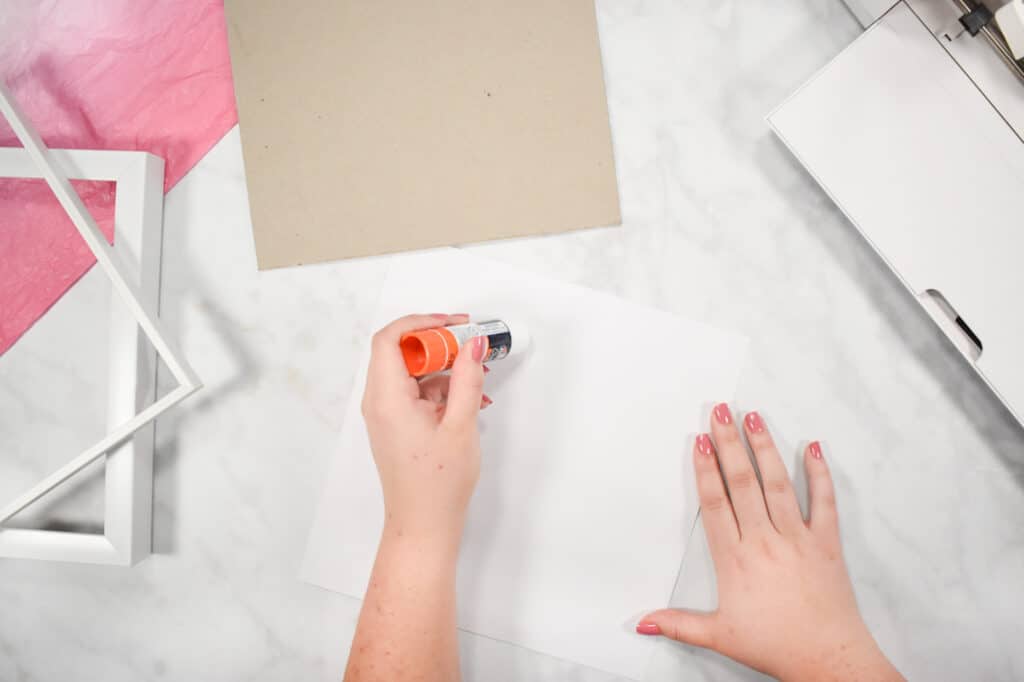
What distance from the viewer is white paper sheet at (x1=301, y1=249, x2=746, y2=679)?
618 millimetres

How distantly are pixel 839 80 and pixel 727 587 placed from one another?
0.47 m

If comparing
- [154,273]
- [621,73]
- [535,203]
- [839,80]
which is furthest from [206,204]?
[839,80]

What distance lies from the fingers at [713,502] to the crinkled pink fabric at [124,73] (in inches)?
22.4

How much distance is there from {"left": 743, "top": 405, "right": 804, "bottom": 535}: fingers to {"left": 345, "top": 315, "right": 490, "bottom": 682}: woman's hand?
0.28 metres

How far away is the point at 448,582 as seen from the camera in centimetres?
52

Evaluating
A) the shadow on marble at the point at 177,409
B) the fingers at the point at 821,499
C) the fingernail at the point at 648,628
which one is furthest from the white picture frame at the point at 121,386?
the fingers at the point at 821,499

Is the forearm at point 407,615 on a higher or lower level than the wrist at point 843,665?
higher

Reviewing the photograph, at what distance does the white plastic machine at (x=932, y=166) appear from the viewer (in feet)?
1.73

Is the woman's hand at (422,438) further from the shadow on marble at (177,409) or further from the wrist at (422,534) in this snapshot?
the shadow on marble at (177,409)

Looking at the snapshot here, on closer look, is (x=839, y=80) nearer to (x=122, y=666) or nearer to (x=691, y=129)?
(x=691, y=129)

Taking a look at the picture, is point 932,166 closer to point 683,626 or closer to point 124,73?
point 683,626

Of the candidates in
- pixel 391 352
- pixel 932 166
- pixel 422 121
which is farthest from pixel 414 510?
pixel 932 166

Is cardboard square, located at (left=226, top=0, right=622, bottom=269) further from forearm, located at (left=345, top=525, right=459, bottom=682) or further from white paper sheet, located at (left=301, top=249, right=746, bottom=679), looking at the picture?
forearm, located at (left=345, top=525, right=459, bottom=682)

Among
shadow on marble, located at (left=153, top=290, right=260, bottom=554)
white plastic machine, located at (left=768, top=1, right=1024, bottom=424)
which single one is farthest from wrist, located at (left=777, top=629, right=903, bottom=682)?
shadow on marble, located at (left=153, top=290, right=260, bottom=554)
